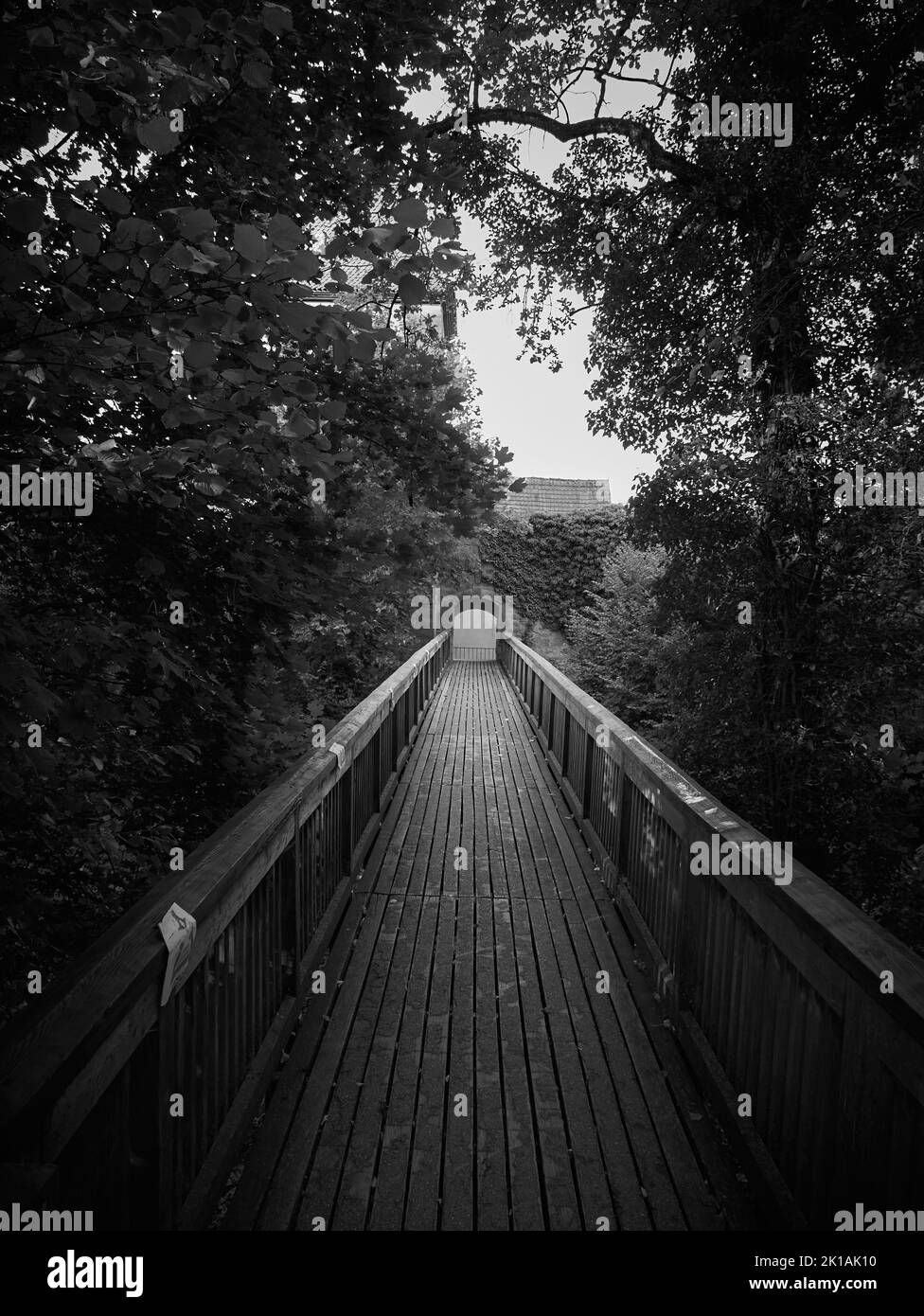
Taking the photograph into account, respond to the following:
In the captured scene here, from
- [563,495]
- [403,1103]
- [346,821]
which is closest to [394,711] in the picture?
[346,821]

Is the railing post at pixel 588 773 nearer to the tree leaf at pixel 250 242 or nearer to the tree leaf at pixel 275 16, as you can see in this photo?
the tree leaf at pixel 250 242

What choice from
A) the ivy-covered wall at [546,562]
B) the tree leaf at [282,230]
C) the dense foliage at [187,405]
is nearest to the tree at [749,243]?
the dense foliage at [187,405]

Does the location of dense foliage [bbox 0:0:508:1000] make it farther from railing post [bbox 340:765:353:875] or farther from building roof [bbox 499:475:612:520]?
building roof [bbox 499:475:612:520]

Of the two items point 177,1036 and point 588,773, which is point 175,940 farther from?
point 588,773

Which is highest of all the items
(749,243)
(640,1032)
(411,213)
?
(749,243)

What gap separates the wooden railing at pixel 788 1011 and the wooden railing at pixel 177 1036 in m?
1.55

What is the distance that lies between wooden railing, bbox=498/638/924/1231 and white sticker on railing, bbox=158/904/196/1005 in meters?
1.55

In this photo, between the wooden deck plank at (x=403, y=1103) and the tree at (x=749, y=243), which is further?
the tree at (x=749, y=243)

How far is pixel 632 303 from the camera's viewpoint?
702 centimetres

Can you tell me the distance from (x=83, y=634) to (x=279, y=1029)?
1.69 metres

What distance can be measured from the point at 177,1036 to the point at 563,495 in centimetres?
3202

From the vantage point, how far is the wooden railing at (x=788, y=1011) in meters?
1.50

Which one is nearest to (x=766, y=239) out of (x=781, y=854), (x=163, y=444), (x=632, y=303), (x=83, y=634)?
(x=632, y=303)

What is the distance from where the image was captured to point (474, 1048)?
118 inches
